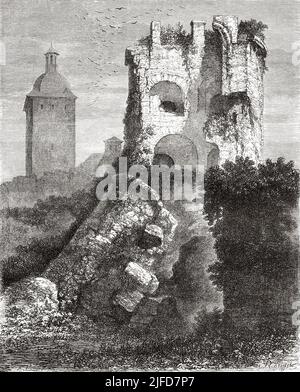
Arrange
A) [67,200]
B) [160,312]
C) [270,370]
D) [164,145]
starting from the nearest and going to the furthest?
1. [270,370]
2. [160,312]
3. [67,200]
4. [164,145]

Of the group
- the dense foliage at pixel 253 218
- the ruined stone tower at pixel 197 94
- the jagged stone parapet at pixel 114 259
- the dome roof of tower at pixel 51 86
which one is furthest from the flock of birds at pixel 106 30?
the dense foliage at pixel 253 218

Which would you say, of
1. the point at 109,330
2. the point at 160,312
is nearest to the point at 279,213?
the point at 160,312

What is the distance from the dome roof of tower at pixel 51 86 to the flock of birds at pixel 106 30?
81cm

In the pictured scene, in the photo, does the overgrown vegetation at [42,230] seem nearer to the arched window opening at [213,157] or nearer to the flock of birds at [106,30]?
the flock of birds at [106,30]

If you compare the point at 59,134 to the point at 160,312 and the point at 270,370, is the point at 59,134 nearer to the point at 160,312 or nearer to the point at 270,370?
the point at 160,312

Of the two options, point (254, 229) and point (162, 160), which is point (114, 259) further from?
point (254, 229)

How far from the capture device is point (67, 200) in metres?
22.1

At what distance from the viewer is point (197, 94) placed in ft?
79.1

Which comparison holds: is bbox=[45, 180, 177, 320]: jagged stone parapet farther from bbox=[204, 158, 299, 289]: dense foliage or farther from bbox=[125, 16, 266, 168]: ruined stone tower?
bbox=[125, 16, 266, 168]: ruined stone tower

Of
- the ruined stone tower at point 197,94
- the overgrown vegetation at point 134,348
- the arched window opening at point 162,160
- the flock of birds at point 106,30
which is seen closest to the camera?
the overgrown vegetation at point 134,348

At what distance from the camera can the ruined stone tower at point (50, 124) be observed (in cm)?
2172

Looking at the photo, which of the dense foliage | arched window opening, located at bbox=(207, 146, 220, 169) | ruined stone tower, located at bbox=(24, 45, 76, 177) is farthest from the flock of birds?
the dense foliage

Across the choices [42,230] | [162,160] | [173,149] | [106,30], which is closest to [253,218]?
[173,149]

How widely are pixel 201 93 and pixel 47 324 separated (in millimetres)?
9993
